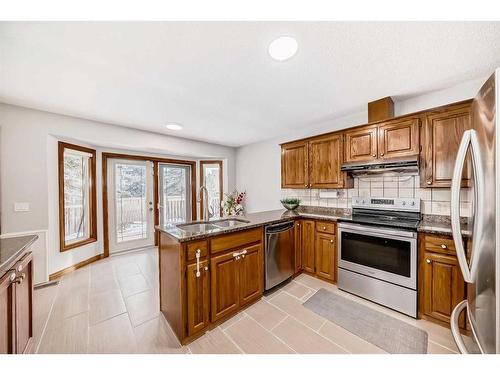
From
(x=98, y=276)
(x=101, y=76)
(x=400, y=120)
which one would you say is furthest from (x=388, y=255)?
(x=98, y=276)

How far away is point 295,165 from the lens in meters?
3.22

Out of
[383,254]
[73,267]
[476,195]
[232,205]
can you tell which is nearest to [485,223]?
[476,195]

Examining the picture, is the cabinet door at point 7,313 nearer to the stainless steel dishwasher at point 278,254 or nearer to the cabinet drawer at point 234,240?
the cabinet drawer at point 234,240

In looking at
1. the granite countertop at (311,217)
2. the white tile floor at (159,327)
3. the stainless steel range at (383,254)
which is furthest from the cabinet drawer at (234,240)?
the stainless steel range at (383,254)

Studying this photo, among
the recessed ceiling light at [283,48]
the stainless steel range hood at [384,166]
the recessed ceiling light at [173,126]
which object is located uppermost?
the recessed ceiling light at [173,126]

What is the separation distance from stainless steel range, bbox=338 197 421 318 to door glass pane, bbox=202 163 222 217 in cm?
329

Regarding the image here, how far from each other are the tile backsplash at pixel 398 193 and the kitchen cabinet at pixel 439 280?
0.39m

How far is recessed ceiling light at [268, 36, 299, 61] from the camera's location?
1.32 meters

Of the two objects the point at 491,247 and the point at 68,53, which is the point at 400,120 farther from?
the point at 68,53

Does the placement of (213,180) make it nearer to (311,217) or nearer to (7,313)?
(311,217)

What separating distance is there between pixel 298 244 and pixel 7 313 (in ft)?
8.86

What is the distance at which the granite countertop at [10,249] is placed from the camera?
3.26ft

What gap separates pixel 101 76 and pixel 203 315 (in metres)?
2.38

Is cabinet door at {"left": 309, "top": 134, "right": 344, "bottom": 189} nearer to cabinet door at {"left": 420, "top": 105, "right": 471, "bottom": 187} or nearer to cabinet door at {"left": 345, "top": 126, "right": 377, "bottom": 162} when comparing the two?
cabinet door at {"left": 345, "top": 126, "right": 377, "bottom": 162}
